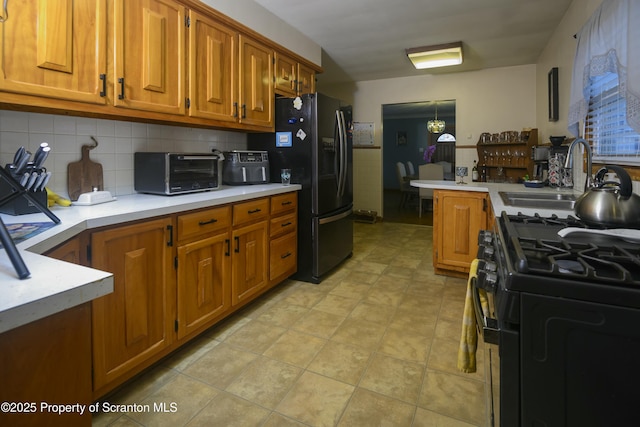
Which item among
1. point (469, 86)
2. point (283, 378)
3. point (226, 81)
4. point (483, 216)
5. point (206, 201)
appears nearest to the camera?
point (283, 378)

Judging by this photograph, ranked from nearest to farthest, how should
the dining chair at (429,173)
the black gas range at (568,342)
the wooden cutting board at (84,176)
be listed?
the black gas range at (568,342) → the wooden cutting board at (84,176) → the dining chair at (429,173)

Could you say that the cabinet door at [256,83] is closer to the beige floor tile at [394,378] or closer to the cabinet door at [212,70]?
the cabinet door at [212,70]

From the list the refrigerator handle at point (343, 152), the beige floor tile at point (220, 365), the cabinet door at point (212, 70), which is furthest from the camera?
the refrigerator handle at point (343, 152)

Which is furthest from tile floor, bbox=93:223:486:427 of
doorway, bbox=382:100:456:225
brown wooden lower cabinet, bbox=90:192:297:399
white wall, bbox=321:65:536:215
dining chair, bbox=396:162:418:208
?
doorway, bbox=382:100:456:225

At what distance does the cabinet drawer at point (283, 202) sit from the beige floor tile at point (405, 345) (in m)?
1.22

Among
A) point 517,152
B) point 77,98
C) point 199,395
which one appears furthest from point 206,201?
point 517,152

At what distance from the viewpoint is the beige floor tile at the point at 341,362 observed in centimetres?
175

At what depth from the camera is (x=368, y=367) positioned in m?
1.82

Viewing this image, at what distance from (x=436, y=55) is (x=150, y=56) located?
3395mm

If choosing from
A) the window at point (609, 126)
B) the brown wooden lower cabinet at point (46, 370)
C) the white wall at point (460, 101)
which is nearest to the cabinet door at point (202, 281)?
the brown wooden lower cabinet at point (46, 370)

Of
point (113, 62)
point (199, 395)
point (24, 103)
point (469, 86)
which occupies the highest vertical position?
point (469, 86)

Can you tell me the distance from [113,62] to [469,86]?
4775mm

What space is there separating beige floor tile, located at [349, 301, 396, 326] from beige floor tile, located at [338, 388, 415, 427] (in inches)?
29.4

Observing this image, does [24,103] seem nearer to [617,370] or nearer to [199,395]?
[199,395]
